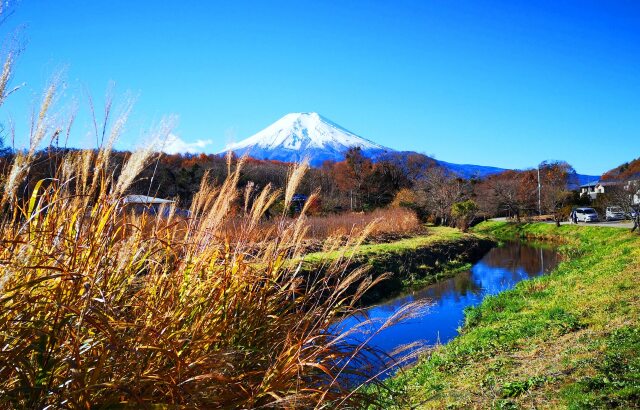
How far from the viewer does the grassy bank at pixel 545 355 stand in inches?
174

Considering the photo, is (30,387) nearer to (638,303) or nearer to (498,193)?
(638,303)

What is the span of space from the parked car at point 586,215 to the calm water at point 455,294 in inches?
368

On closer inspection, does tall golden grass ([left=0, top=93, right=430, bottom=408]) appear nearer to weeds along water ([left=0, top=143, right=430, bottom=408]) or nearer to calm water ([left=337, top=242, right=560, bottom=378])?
weeds along water ([left=0, top=143, right=430, bottom=408])

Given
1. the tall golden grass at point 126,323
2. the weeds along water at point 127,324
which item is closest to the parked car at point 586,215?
the tall golden grass at point 126,323

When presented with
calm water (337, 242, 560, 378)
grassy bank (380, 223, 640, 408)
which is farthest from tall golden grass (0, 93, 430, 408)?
calm water (337, 242, 560, 378)

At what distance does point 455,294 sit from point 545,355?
8.45 metres

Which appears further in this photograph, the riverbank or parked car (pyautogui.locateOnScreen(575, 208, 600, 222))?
parked car (pyautogui.locateOnScreen(575, 208, 600, 222))

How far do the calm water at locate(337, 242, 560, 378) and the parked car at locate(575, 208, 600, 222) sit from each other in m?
9.34

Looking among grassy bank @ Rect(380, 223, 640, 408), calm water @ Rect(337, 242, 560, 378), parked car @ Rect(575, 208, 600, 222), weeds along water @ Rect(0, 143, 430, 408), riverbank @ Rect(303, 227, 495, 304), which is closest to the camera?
weeds along water @ Rect(0, 143, 430, 408)

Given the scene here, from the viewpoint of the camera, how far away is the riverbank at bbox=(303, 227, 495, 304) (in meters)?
14.0

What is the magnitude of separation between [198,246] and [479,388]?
12.4 feet

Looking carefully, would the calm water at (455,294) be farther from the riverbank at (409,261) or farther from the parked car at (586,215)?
the parked car at (586,215)

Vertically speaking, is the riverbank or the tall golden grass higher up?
the tall golden grass

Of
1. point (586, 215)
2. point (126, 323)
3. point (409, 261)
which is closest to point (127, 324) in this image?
point (126, 323)
